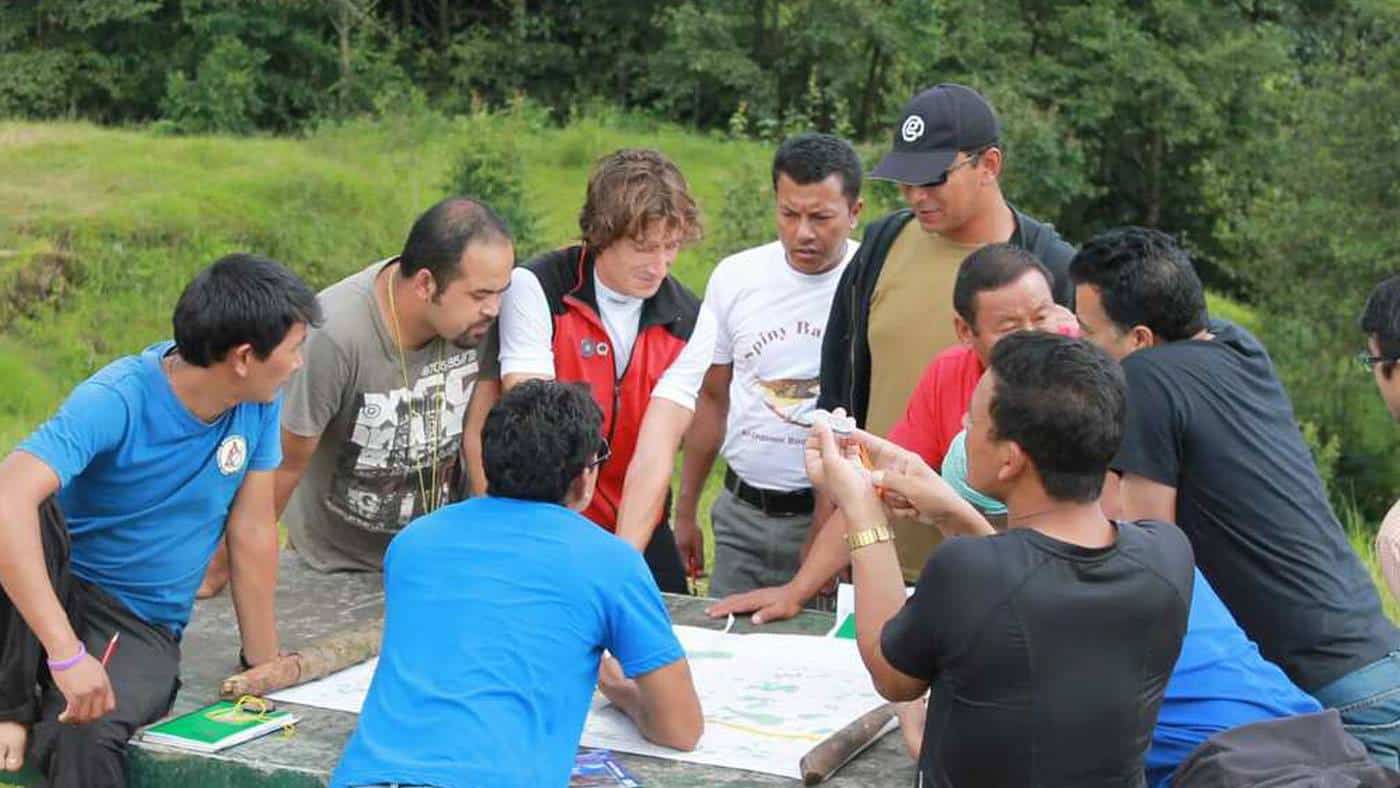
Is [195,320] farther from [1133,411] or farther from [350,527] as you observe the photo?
[1133,411]

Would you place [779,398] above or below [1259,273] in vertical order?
above

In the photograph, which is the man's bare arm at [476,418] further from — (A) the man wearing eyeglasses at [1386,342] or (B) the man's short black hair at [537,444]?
(A) the man wearing eyeglasses at [1386,342]

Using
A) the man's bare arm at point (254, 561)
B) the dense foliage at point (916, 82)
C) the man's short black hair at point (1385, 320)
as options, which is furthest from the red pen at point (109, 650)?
the dense foliage at point (916, 82)

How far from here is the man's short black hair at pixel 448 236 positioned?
13.5 feet

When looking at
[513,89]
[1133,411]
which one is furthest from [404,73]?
[1133,411]

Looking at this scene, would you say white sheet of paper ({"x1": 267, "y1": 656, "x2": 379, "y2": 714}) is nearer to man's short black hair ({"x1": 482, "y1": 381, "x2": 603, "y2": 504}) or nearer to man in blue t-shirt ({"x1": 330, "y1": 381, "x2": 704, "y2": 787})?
man in blue t-shirt ({"x1": 330, "y1": 381, "x2": 704, "y2": 787})

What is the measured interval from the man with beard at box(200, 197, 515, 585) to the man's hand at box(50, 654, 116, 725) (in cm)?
79

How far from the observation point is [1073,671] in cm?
280

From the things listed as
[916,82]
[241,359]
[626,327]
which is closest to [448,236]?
[626,327]

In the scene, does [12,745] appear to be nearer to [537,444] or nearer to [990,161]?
[537,444]

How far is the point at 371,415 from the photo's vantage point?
14.0ft

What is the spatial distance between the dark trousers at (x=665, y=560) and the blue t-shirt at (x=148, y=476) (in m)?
1.21

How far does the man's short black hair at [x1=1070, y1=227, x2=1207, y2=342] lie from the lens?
349cm

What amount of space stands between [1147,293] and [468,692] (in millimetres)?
1511
